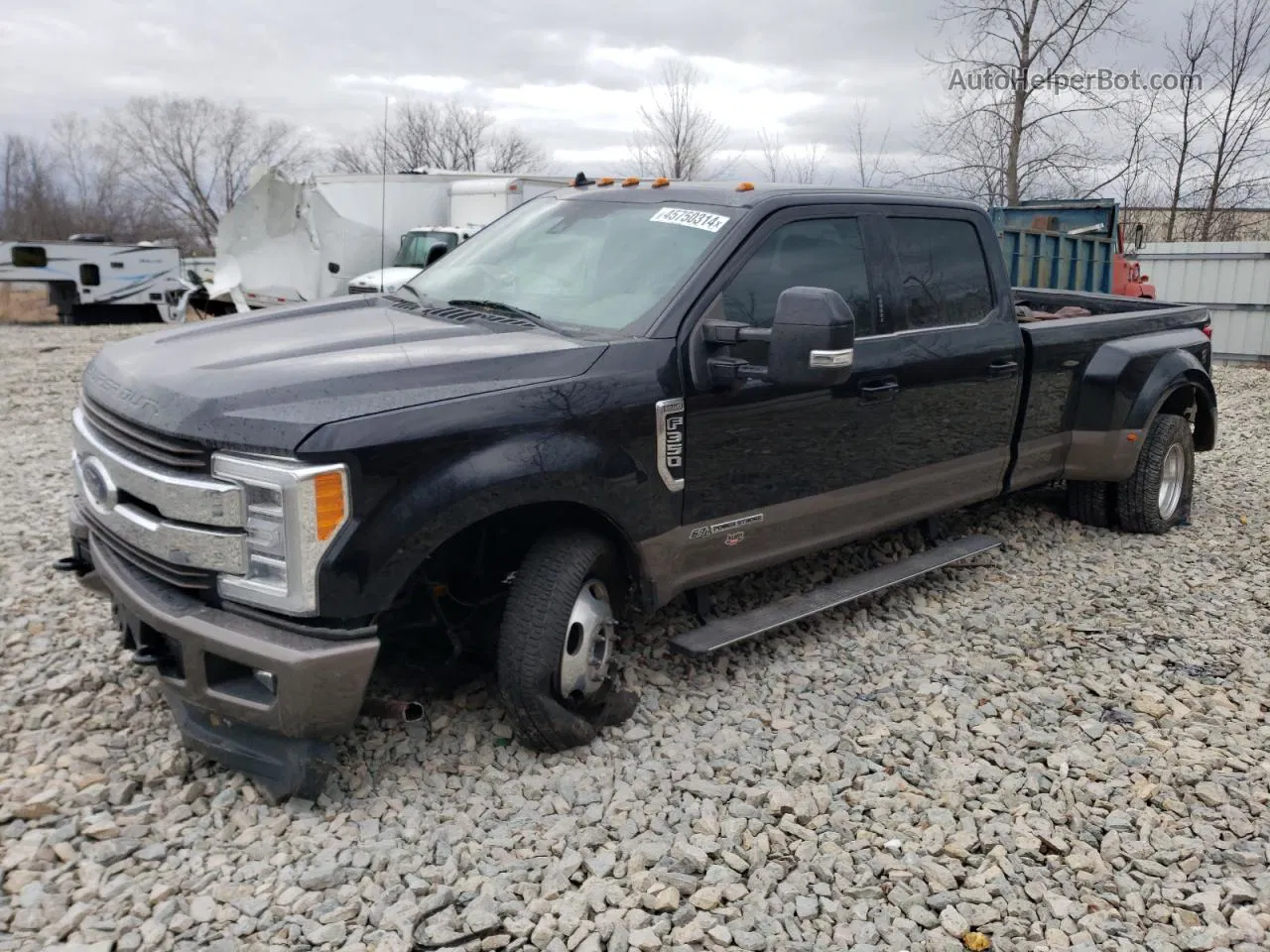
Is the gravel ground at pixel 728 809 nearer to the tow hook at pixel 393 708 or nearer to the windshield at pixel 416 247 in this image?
the tow hook at pixel 393 708

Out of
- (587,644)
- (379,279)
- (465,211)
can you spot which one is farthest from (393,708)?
(465,211)

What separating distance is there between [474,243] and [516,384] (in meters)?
1.72

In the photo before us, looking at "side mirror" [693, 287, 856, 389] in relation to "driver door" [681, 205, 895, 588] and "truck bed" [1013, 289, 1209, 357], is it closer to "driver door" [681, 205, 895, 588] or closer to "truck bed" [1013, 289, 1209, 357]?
"driver door" [681, 205, 895, 588]

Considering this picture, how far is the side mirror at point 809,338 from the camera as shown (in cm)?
334

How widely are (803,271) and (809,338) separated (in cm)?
97

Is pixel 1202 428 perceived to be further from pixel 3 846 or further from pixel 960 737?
pixel 3 846

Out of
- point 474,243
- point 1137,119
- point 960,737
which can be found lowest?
point 960,737

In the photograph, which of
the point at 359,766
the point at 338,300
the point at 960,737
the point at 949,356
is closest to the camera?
the point at 359,766

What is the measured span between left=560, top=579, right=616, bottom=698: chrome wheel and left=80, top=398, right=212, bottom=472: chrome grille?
1215mm

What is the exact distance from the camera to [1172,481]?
6.47m

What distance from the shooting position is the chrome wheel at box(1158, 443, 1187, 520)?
6395mm

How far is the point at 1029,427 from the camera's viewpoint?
5441 millimetres

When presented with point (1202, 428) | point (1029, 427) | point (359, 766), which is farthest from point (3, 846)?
point (1202, 428)

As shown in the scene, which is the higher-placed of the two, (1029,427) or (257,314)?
(257,314)
